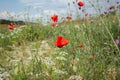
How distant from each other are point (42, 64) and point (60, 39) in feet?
1.98

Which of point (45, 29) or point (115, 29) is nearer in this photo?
point (115, 29)

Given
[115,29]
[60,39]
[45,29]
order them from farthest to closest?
[45,29] → [115,29] → [60,39]

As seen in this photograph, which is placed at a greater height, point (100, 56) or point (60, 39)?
point (60, 39)

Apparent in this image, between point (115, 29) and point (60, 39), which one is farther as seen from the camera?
point (115, 29)

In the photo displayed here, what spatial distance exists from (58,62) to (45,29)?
5.56 metres

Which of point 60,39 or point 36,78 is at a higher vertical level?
point 60,39

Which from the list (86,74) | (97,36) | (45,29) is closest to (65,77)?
(86,74)

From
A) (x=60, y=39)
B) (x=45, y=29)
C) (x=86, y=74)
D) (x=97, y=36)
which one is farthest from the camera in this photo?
(x=45, y=29)

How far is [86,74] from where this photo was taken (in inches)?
112

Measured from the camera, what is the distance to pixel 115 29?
4.85m

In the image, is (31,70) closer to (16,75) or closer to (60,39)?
(16,75)

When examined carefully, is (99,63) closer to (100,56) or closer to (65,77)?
(100,56)

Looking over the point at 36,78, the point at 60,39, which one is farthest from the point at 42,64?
the point at 60,39

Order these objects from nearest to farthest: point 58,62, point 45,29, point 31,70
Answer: point 31,70, point 58,62, point 45,29
